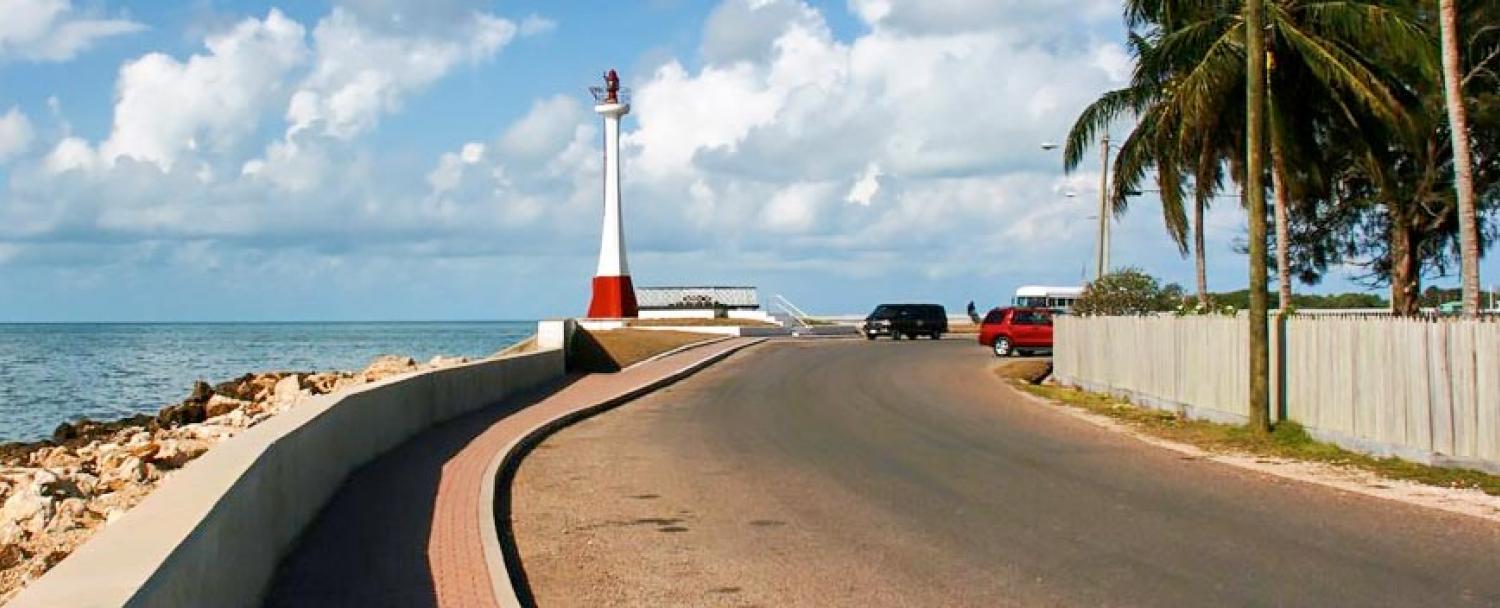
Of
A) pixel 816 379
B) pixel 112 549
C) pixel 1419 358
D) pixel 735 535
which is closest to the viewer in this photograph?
pixel 112 549

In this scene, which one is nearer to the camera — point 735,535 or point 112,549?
point 112,549

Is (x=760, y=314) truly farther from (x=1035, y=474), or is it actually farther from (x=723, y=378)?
(x=1035, y=474)

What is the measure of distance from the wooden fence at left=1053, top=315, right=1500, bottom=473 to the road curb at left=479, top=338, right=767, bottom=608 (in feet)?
31.2

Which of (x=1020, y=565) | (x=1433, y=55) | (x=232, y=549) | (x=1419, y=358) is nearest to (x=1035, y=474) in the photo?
(x=1419, y=358)

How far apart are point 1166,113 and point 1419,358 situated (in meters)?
10.6

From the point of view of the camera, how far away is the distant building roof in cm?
8581

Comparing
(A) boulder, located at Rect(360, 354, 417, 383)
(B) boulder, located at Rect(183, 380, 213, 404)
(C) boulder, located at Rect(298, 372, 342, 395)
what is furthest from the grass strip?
(B) boulder, located at Rect(183, 380, 213, 404)

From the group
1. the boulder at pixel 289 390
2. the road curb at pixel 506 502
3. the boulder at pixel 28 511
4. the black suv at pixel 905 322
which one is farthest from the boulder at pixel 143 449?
the black suv at pixel 905 322

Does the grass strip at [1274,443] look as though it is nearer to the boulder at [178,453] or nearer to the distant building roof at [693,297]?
the boulder at [178,453]

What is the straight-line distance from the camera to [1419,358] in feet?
51.6

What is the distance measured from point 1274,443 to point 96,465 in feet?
56.9

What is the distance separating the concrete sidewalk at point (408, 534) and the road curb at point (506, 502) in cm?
6

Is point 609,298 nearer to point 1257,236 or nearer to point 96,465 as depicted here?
point 96,465

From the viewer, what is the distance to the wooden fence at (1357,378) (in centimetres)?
1486
